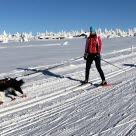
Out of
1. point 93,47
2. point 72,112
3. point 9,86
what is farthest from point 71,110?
point 93,47

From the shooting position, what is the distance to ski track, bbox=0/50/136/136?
5.43 meters

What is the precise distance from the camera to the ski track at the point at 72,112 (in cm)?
543

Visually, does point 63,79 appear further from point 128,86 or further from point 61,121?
point 61,121

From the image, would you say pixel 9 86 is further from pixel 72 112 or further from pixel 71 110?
pixel 72 112

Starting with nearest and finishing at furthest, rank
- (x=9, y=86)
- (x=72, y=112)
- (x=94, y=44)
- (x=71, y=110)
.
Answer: (x=72, y=112)
(x=71, y=110)
(x=9, y=86)
(x=94, y=44)

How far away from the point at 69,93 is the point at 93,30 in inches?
81.4

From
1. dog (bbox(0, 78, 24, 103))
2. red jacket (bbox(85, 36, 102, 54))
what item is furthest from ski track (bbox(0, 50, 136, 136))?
red jacket (bbox(85, 36, 102, 54))

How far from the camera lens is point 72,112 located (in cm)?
663

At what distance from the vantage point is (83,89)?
9289 mm

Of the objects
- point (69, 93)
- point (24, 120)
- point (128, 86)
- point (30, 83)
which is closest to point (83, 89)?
point (69, 93)

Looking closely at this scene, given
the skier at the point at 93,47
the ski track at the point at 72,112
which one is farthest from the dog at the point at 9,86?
the skier at the point at 93,47

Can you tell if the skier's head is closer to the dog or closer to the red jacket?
the red jacket

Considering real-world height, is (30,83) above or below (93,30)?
below

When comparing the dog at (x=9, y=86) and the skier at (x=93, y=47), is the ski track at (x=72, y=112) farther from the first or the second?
the skier at (x=93, y=47)
